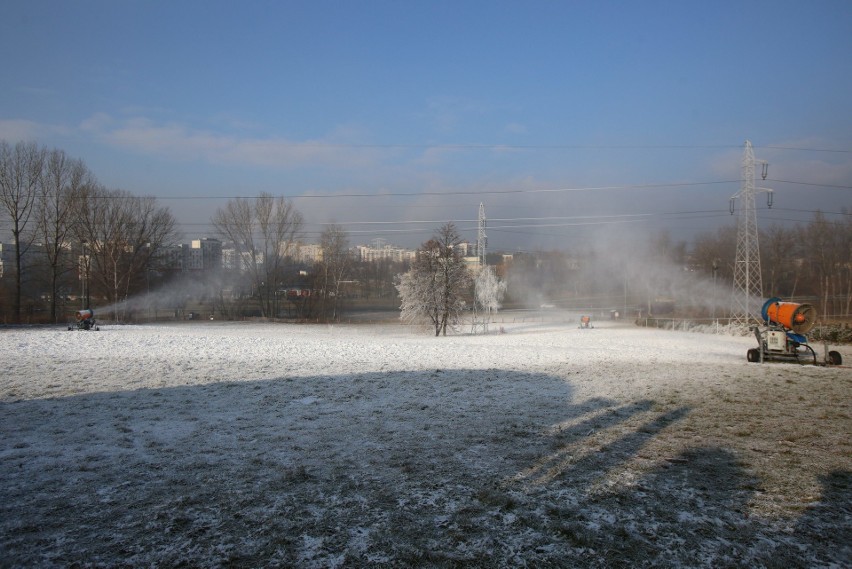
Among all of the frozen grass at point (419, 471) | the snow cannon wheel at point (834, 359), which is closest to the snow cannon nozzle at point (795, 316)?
the snow cannon wheel at point (834, 359)

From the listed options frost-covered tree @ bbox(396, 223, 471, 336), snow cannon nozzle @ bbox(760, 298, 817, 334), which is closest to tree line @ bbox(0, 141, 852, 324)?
frost-covered tree @ bbox(396, 223, 471, 336)

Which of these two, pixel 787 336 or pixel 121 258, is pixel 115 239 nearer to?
pixel 121 258

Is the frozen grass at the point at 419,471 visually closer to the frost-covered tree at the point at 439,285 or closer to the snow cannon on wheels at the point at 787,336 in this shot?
the snow cannon on wheels at the point at 787,336

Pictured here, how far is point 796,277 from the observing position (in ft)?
224

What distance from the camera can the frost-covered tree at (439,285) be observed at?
45688mm

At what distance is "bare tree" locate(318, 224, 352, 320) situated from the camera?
71.2 m

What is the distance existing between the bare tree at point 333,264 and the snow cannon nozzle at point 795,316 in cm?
5500

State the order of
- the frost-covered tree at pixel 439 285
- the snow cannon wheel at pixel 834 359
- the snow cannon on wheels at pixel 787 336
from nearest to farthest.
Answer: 1. the snow cannon wheel at pixel 834 359
2. the snow cannon on wheels at pixel 787 336
3. the frost-covered tree at pixel 439 285

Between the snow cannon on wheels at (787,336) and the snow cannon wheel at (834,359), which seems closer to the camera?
the snow cannon wheel at (834,359)

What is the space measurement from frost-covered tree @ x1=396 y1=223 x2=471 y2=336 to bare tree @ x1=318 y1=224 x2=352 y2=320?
25.1 metres

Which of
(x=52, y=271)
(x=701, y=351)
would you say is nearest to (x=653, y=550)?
(x=701, y=351)

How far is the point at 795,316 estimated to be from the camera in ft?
66.4

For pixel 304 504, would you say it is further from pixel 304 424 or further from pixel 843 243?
pixel 843 243

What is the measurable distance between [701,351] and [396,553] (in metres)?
24.1
